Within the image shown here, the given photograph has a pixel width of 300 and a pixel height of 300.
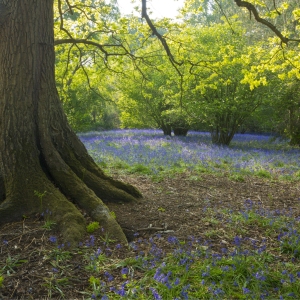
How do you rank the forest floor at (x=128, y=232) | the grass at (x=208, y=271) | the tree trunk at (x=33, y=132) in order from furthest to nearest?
the tree trunk at (x=33, y=132) → the forest floor at (x=128, y=232) → the grass at (x=208, y=271)

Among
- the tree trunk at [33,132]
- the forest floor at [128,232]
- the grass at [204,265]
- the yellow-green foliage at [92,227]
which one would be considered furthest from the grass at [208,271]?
the tree trunk at [33,132]

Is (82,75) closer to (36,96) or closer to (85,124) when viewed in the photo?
(36,96)

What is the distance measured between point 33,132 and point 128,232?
1.87m

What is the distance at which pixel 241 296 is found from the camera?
112 inches

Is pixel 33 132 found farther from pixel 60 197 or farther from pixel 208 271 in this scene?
pixel 208 271

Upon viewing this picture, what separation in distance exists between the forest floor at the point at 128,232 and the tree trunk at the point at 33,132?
24cm

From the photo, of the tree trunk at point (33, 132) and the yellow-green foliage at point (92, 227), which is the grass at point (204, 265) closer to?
the yellow-green foliage at point (92, 227)

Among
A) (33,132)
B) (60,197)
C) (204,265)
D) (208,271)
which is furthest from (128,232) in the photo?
(33,132)

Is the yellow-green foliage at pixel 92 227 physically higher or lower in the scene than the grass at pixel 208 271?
higher

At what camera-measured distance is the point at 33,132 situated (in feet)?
15.0

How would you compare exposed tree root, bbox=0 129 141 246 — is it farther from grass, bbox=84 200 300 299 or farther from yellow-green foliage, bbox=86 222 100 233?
grass, bbox=84 200 300 299

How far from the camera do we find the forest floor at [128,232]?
3.05 m

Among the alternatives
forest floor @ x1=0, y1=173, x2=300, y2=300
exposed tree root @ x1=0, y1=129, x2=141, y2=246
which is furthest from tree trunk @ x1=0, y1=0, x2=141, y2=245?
forest floor @ x1=0, y1=173, x2=300, y2=300

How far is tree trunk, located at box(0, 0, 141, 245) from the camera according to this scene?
4.26 metres
